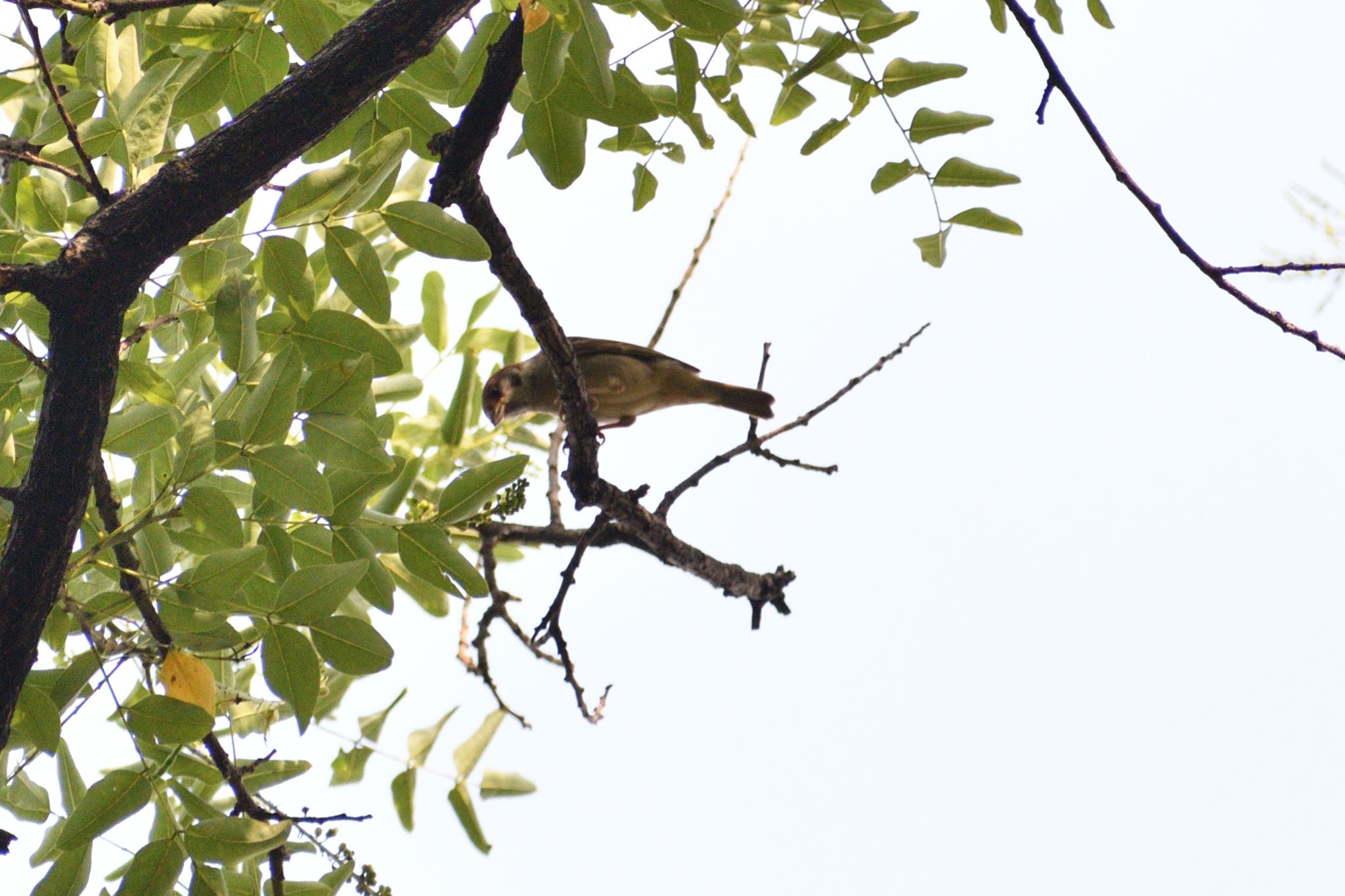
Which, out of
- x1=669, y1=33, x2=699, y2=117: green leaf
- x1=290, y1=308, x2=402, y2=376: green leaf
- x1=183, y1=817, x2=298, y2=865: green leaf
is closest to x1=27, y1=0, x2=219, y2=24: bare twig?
x1=290, y1=308, x2=402, y2=376: green leaf

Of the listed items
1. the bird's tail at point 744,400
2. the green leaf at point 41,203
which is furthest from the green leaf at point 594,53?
the bird's tail at point 744,400

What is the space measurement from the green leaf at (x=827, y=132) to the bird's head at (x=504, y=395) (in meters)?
2.93

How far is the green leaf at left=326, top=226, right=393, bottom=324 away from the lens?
2422mm

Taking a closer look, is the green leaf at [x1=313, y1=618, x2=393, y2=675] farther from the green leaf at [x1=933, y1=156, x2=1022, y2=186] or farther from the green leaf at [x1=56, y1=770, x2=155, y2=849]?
the green leaf at [x1=933, y1=156, x2=1022, y2=186]

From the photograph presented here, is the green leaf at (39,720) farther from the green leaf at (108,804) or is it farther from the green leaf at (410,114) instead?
the green leaf at (410,114)

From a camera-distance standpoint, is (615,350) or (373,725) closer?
(373,725)

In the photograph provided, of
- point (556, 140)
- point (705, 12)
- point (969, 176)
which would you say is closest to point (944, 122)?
point (969, 176)

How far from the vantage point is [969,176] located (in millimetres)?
2959

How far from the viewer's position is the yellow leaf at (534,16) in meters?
2.06

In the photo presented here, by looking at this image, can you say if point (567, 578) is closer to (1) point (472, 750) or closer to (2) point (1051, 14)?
(1) point (472, 750)

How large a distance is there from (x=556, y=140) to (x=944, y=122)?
115 cm

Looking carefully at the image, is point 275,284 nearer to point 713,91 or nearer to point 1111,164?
point 713,91

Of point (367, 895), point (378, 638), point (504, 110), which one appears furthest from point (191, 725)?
point (504, 110)

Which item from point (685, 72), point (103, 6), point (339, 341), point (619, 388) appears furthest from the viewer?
point (619, 388)
